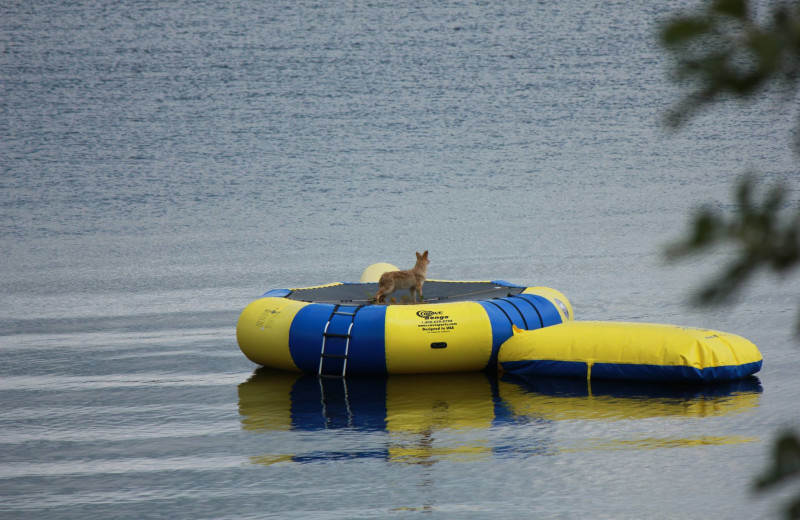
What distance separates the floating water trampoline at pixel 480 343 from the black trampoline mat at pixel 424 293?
17 cm

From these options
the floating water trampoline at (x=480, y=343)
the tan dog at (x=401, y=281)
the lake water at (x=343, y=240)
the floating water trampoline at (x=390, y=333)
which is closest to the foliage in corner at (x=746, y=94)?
the lake water at (x=343, y=240)

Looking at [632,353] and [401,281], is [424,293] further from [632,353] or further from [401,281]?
[632,353]

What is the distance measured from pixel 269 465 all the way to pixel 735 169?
3323cm

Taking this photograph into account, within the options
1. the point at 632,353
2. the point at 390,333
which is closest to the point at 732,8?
the point at 632,353

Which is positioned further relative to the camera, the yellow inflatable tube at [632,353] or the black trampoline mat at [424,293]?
the black trampoline mat at [424,293]

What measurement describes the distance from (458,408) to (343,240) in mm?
16227

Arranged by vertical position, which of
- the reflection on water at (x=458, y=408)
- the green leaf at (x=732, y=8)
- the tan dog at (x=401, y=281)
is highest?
the green leaf at (x=732, y=8)

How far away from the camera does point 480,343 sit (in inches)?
393

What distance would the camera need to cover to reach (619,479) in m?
6.94

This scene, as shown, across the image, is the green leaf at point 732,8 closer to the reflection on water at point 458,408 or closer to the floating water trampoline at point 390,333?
the reflection on water at point 458,408

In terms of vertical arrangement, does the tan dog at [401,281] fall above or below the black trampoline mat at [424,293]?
above

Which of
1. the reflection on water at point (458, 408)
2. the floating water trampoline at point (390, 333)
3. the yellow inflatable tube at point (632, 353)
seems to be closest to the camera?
the reflection on water at point (458, 408)

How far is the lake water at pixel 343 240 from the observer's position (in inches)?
283

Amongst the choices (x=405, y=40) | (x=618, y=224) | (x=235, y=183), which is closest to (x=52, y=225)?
(x=235, y=183)
